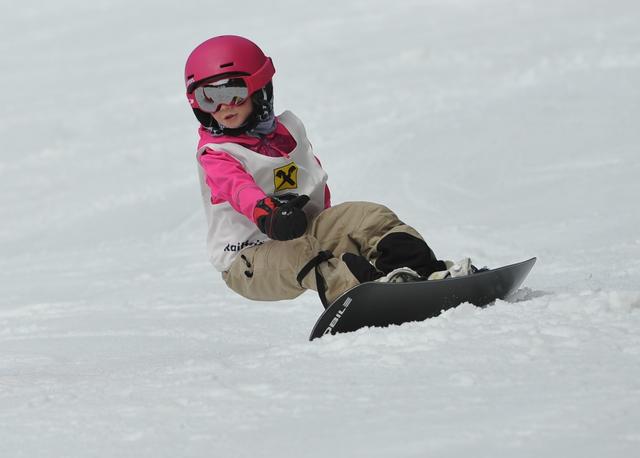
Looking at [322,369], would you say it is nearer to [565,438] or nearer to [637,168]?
[565,438]

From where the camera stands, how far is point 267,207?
363 centimetres

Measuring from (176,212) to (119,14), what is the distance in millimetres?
11222

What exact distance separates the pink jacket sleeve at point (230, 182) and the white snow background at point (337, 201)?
0.63 meters

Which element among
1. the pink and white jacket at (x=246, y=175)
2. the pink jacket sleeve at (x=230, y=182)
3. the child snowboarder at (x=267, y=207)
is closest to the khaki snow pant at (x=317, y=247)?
the child snowboarder at (x=267, y=207)

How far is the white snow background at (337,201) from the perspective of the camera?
2531 millimetres

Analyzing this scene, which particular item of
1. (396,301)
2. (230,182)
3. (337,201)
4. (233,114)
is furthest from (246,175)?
(337,201)

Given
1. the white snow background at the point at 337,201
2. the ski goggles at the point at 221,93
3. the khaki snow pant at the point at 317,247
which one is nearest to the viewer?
the white snow background at the point at 337,201

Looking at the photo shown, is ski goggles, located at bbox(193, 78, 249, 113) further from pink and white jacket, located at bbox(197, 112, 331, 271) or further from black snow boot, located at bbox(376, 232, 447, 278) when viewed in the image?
black snow boot, located at bbox(376, 232, 447, 278)

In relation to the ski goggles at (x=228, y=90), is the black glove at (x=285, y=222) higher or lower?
lower

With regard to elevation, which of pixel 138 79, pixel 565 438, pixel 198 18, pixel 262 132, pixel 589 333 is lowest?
pixel 565 438

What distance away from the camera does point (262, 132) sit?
4203mm

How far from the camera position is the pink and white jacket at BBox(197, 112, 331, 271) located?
396cm

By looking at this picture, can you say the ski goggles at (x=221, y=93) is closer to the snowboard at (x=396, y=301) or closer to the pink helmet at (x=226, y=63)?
the pink helmet at (x=226, y=63)

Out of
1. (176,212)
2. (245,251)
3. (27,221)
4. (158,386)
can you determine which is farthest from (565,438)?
(27,221)
